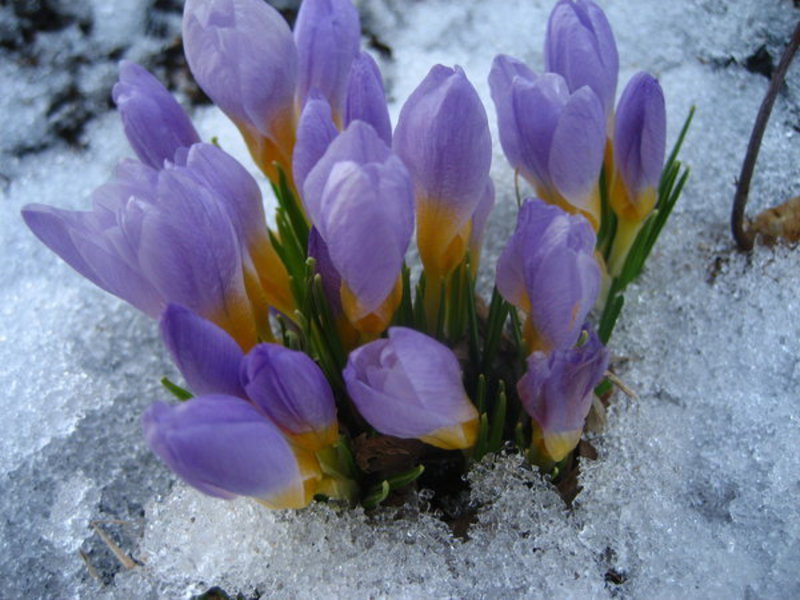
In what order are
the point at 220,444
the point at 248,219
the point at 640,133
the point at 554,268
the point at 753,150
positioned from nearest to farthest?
1. the point at 220,444
2. the point at 554,268
3. the point at 248,219
4. the point at 640,133
5. the point at 753,150

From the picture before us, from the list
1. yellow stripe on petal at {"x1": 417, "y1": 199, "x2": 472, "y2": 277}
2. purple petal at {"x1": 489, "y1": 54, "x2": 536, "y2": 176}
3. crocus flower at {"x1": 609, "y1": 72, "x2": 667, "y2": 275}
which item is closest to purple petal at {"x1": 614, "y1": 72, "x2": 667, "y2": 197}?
crocus flower at {"x1": 609, "y1": 72, "x2": 667, "y2": 275}

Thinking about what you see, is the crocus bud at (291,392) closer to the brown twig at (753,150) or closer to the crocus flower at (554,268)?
the crocus flower at (554,268)

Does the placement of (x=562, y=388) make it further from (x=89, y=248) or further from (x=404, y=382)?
(x=89, y=248)

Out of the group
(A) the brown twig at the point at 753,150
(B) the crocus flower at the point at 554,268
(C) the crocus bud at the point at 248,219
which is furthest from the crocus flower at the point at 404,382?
(A) the brown twig at the point at 753,150

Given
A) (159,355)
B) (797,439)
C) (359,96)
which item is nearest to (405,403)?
(359,96)

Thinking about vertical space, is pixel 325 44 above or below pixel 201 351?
above

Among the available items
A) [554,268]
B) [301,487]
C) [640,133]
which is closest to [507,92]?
[640,133]
